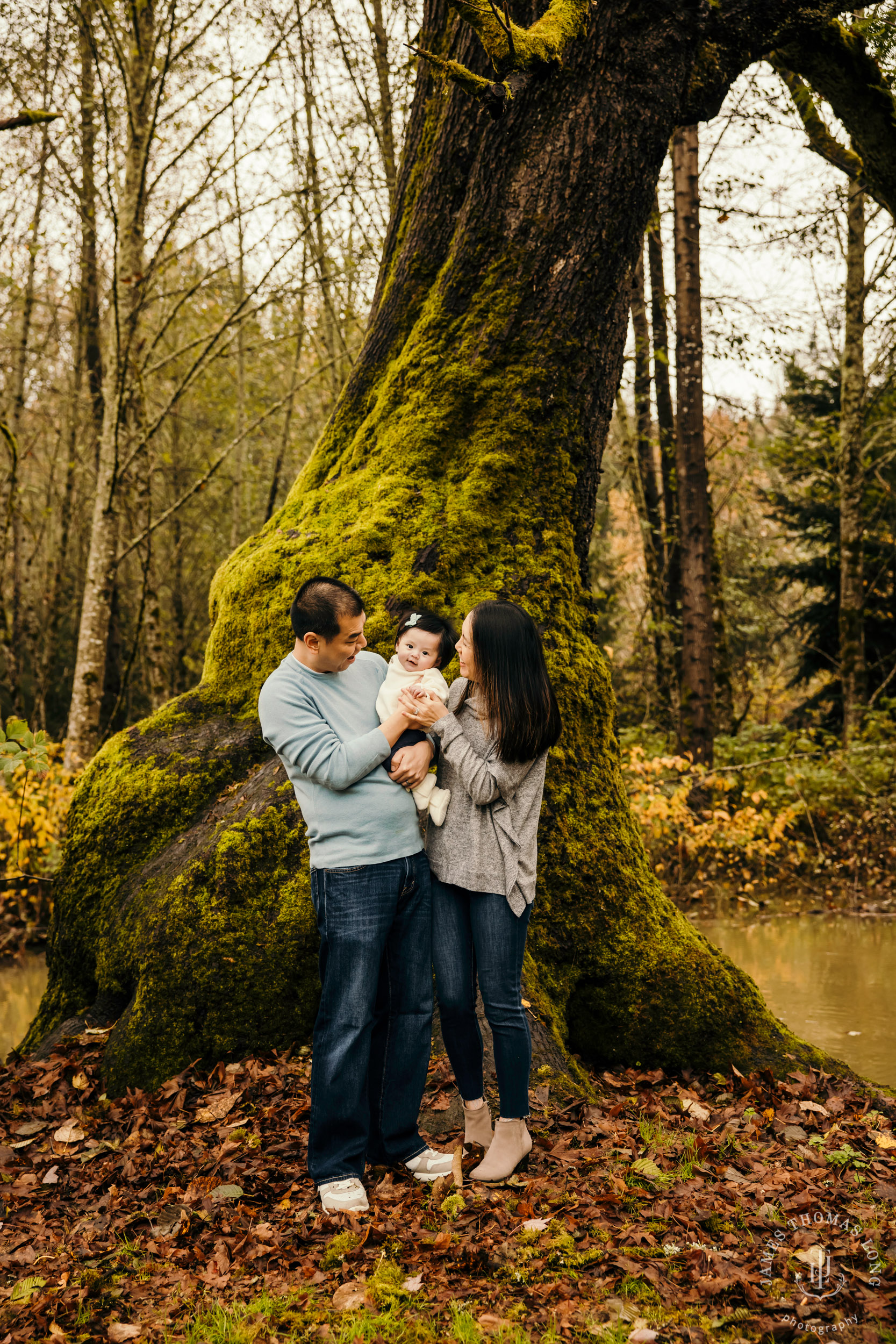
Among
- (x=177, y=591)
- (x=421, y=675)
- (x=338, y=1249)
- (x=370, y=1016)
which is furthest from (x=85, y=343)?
(x=338, y=1249)

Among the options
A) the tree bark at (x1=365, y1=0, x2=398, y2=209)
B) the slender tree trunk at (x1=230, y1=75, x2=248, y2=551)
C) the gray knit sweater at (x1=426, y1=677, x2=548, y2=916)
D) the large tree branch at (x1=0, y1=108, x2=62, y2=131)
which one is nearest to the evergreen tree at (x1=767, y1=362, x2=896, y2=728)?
the tree bark at (x1=365, y1=0, x2=398, y2=209)

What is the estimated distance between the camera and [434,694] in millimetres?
3086

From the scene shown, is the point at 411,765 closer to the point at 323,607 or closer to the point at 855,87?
the point at 323,607

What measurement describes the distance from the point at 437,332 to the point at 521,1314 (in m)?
4.25

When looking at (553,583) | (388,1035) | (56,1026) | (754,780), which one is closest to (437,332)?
(553,583)

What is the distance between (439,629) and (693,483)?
8.83 m

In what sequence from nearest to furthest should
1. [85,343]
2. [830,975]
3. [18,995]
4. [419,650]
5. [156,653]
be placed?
[419,650]
[830,975]
[18,995]
[156,653]
[85,343]

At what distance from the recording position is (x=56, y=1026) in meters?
4.32

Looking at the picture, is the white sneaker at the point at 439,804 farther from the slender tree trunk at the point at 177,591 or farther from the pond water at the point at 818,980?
the slender tree trunk at the point at 177,591

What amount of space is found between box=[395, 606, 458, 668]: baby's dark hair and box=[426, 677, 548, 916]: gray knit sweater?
22cm

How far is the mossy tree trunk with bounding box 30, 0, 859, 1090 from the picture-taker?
391 cm

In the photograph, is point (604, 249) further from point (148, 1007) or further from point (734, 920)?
point (734, 920)

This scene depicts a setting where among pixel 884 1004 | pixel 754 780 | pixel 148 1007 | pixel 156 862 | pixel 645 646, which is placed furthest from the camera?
pixel 645 646

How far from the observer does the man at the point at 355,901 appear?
117 inches
